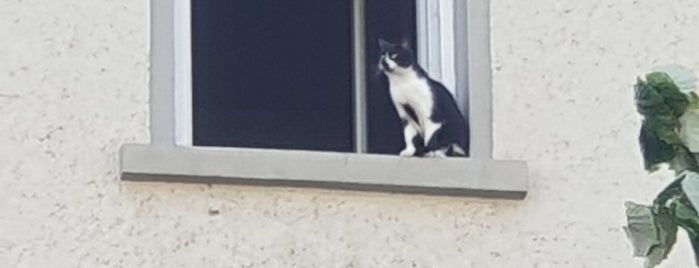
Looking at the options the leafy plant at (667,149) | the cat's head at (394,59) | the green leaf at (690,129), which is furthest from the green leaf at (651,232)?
the cat's head at (394,59)

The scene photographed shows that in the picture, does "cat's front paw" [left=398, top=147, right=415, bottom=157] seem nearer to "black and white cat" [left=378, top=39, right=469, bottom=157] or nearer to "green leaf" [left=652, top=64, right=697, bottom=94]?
"black and white cat" [left=378, top=39, right=469, bottom=157]

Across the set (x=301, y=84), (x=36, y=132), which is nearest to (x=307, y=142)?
(x=301, y=84)

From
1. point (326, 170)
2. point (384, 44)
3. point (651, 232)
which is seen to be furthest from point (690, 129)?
point (384, 44)

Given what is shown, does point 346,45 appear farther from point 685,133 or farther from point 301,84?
point 685,133

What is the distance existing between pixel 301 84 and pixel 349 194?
44 cm

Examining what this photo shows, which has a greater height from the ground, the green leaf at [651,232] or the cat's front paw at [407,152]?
the cat's front paw at [407,152]

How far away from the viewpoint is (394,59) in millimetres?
8258

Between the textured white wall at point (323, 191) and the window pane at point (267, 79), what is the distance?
0.88ft

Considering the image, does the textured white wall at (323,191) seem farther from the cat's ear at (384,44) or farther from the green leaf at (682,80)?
the green leaf at (682,80)

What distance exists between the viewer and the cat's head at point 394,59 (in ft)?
27.1

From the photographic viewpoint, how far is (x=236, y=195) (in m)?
8.00

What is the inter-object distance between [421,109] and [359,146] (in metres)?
0.23

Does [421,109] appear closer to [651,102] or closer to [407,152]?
[407,152]

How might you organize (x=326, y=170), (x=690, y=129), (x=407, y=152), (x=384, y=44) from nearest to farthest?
(x=690, y=129) < (x=326, y=170) < (x=407, y=152) < (x=384, y=44)
